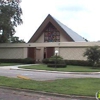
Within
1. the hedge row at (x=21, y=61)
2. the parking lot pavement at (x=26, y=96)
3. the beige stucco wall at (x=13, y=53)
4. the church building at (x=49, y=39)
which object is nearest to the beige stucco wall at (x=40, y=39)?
the church building at (x=49, y=39)

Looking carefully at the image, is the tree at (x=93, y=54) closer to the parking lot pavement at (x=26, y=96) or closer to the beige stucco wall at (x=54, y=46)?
the beige stucco wall at (x=54, y=46)

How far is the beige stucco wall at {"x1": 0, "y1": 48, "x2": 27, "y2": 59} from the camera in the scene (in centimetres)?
4738

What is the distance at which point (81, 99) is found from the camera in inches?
383

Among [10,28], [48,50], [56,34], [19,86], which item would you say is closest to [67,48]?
[48,50]

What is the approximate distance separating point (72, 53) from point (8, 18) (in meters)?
12.3

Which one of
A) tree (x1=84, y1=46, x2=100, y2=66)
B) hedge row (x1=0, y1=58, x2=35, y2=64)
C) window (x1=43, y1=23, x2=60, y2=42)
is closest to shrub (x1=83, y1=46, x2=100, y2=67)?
tree (x1=84, y1=46, x2=100, y2=66)

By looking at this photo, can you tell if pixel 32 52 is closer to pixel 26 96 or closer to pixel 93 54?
pixel 93 54

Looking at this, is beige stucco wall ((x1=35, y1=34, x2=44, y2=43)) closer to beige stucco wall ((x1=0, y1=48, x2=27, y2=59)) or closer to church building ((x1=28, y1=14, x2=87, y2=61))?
church building ((x1=28, y1=14, x2=87, y2=61))

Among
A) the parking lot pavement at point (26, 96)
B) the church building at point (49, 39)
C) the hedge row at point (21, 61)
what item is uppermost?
the church building at point (49, 39)

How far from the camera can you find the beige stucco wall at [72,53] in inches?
1667

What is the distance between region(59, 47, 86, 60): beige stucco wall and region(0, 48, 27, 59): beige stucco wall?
7247 mm

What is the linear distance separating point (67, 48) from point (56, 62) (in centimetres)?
830

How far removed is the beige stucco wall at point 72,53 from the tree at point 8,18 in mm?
9749

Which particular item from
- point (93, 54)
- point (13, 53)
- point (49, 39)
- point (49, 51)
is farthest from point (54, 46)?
point (93, 54)
